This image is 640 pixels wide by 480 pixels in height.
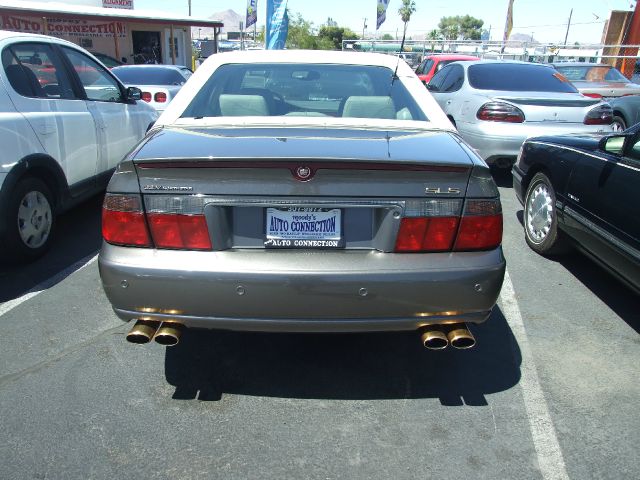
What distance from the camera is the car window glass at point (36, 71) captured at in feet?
14.0

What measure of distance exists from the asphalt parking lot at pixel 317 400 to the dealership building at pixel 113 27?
22311 millimetres

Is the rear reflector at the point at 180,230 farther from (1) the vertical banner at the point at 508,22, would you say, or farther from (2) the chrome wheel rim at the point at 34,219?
(1) the vertical banner at the point at 508,22

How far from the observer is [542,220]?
492 cm

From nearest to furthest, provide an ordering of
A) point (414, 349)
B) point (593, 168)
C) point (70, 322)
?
point (414, 349) → point (70, 322) → point (593, 168)

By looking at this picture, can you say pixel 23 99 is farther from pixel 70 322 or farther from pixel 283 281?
pixel 283 281

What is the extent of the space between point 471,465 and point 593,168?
2.61m

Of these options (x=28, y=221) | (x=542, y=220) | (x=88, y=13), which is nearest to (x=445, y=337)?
(x=542, y=220)

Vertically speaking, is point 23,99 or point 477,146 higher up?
point 23,99

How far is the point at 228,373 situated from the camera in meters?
3.03

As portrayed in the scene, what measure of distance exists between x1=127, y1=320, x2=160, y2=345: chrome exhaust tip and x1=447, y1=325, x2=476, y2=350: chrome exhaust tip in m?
1.41

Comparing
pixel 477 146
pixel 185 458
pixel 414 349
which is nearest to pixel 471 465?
pixel 414 349

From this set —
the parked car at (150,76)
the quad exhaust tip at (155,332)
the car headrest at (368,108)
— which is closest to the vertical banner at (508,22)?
the parked car at (150,76)

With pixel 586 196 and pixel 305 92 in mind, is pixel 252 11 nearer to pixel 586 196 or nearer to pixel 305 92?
pixel 305 92

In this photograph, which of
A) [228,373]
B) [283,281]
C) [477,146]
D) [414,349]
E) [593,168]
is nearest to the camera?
[283,281]
